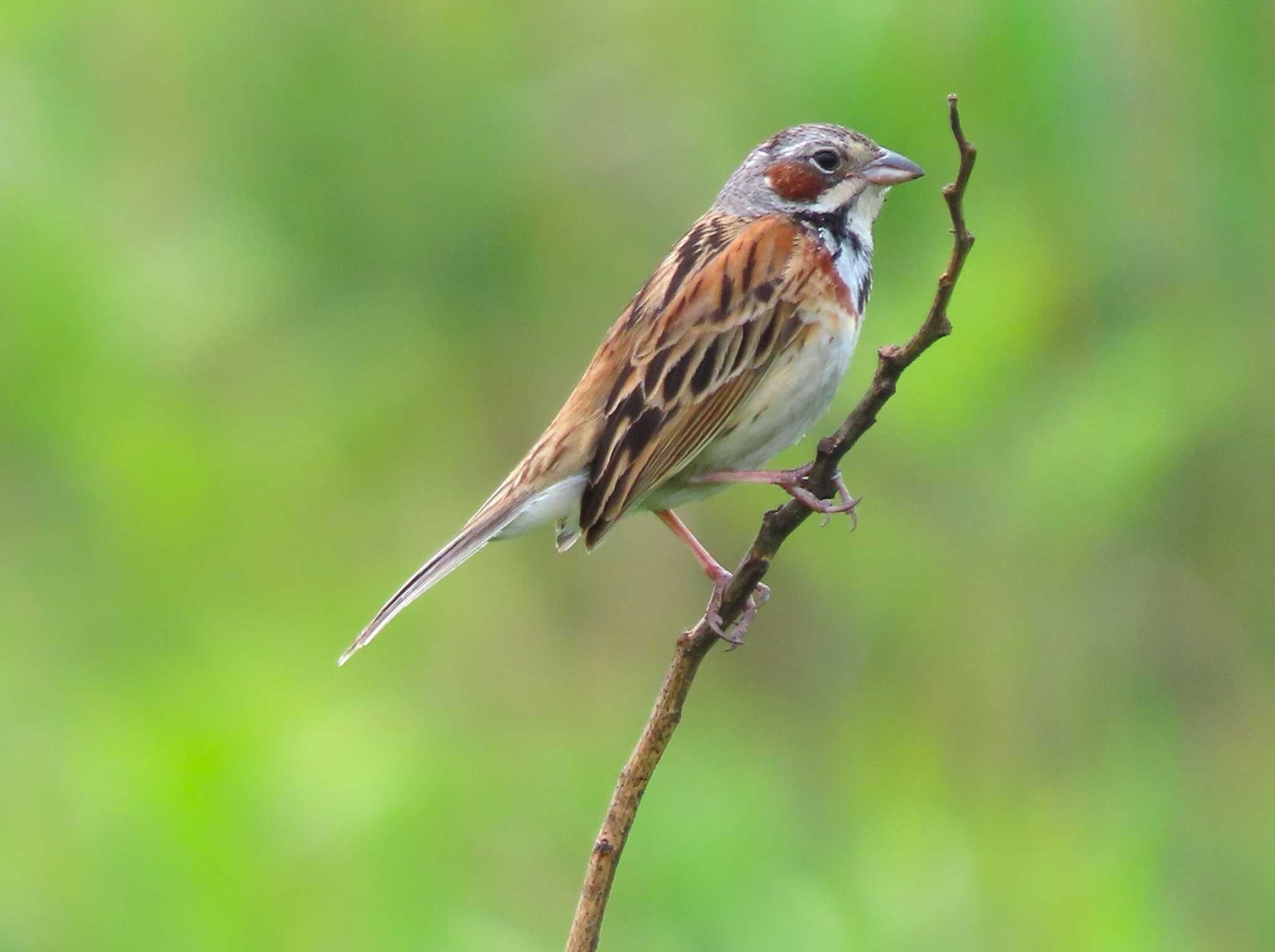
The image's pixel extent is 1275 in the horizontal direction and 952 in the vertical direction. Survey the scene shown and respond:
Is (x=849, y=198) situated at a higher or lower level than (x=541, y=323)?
higher

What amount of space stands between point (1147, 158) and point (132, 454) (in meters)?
3.07

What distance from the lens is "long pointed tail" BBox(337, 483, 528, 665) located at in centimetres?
427

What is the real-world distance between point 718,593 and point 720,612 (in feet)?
1.25

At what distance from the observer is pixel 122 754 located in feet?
16.2

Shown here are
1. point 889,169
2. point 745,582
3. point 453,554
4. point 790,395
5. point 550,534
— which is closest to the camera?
point 745,582

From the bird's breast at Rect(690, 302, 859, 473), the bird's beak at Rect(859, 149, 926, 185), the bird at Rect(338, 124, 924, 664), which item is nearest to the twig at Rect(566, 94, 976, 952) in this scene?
the bird at Rect(338, 124, 924, 664)

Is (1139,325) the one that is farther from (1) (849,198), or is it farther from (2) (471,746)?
(2) (471,746)

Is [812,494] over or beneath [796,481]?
over

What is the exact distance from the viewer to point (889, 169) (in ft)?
15.9

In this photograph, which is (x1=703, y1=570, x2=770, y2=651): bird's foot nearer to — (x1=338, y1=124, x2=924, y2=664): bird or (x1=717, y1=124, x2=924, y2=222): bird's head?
(x1=338, y1=124, x2=924, y2=664): bird

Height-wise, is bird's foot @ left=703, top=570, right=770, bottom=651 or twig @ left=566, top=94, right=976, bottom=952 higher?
twig @ left=566, top=94, right=976, bottom=952

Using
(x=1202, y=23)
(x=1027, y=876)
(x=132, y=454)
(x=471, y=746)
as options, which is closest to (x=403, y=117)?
(x=132, y=454)

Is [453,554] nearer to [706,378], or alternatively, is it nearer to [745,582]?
[706,378]

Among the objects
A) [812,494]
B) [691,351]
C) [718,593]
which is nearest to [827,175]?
[691,351]
